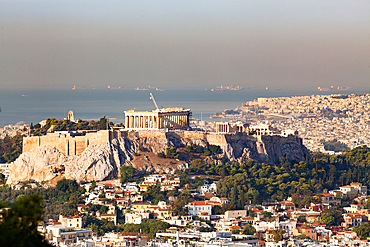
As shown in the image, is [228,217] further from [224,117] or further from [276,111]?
[276,111]

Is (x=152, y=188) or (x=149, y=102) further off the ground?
(x=149, y=102)

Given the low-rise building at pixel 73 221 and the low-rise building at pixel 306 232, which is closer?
the low-rise building at pixel 306 232

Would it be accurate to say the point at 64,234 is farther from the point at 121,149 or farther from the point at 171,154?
the point at 171,154

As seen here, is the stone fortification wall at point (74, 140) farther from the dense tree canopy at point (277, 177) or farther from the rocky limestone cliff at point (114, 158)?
the dense tree canopy at point (277, 177)

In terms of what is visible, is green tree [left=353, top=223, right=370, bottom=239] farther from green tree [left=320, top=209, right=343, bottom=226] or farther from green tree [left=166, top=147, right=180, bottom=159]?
green tree [left=166, top=147, right=180, bottom=159]

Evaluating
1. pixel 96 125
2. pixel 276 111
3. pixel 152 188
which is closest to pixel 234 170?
pixel 152 188

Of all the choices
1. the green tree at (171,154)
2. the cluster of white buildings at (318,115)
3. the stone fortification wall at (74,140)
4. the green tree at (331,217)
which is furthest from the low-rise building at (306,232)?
the cluster of white buildings at (318,115)
